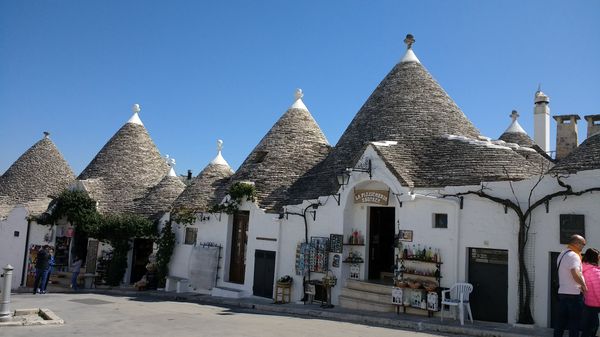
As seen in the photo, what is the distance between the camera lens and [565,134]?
59.4 ft

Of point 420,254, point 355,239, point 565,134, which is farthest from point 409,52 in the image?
point 420,254

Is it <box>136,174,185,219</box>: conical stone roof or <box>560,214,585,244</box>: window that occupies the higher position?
<box>136,174,185,219</box>: conical stone roof

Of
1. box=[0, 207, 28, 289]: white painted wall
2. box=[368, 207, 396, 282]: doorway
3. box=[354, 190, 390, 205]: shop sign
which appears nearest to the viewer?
box=[354, 190, 390, 205]: shop sign

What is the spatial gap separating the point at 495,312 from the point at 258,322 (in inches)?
230

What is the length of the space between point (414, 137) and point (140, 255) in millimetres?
13895

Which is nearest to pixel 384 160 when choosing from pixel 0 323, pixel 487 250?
pixel 487 250

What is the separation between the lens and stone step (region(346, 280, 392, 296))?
14307mm

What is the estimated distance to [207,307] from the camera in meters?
15.8

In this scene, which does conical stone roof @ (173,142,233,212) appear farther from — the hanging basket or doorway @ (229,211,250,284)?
the hanging basket

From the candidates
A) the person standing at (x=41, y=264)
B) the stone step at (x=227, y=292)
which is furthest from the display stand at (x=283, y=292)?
the person standing at (x=41, y=264)

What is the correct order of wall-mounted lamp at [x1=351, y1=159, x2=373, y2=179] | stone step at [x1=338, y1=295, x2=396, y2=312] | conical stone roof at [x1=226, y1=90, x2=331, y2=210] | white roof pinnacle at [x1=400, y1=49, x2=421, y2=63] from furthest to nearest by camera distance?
1. white roof pinnacle at [x1=400, y1=49, x2=421, y2=63]
2. conical stone roof at [x1=226, y1=90, x2=331, y2=210]
3. wall-mounted lamp at [x1=351, y1=159, x2=373, y2=179]
4. stone step at [x1=338, y1=295, x2=396, y2=312]

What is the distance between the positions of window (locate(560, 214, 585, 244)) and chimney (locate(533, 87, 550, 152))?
34.4 ft

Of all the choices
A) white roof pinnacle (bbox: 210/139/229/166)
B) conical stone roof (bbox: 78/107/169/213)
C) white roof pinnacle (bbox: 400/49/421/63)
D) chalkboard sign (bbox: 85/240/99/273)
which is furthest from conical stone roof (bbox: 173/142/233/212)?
white roof pinnacle (bbox: 400/49/421/63)

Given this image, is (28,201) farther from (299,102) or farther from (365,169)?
(365,169)
